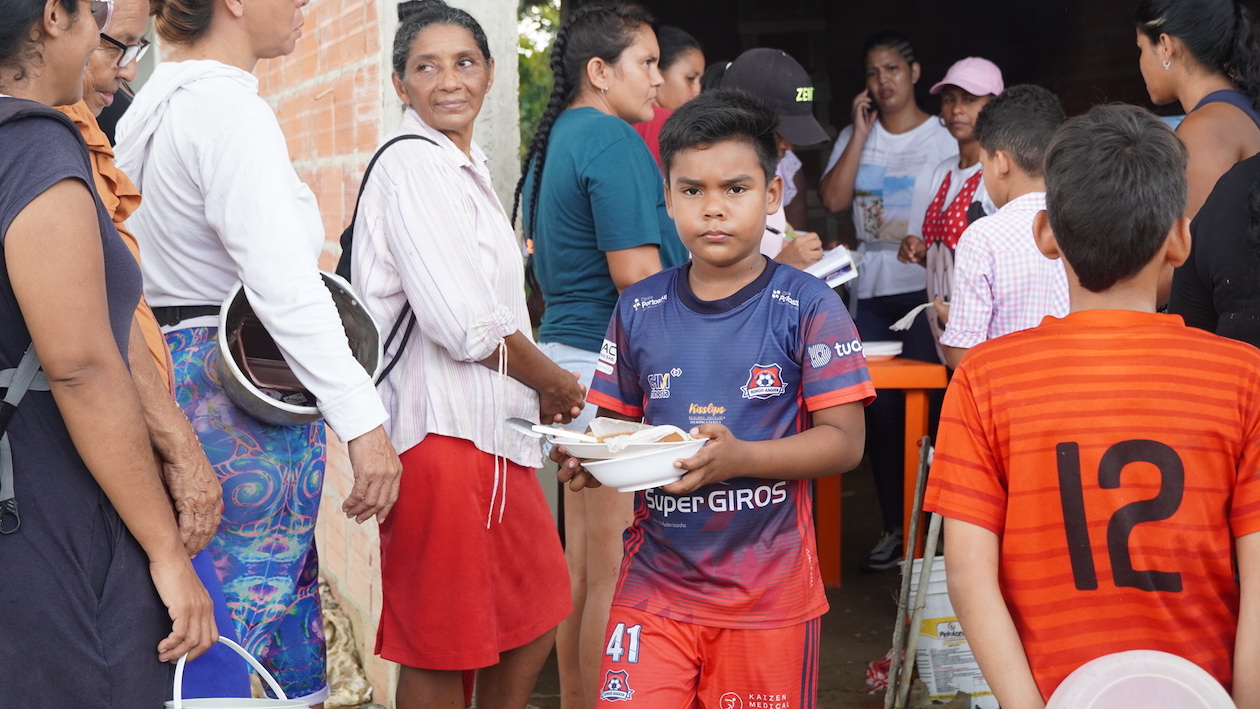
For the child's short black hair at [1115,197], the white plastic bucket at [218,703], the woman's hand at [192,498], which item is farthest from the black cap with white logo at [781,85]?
the white plastic bucket at [218,703]

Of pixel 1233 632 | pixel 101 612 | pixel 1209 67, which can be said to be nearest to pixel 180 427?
pixel 101 612

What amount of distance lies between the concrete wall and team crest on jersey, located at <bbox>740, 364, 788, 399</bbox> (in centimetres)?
173

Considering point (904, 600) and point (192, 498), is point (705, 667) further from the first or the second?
point (904, 600)

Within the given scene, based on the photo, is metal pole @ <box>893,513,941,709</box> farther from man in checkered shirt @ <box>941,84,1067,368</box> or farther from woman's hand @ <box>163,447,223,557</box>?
woman's hand @ <box>163,447,223,557</box>

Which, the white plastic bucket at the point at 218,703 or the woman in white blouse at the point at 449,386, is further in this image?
the woman in white blouse at the point at 449,386

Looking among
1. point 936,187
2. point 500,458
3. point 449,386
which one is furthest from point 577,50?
point 936,187

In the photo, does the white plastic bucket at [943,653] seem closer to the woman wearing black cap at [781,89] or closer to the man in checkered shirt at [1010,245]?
the man in checkered shirt at [1010,245]

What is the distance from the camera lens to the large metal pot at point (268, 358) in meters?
2.24

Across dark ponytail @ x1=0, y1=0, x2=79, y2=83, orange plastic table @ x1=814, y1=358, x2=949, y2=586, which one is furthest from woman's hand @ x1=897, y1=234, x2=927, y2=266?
dark ponytail @ x1=0, y1=0, x2=79, y2=83

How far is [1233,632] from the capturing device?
1736 millimetres

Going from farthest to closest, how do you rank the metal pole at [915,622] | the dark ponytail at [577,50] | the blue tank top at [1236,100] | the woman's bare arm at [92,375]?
1. the metal pole at [915,622]
2. the dark ponytail at [577,50]
3. the blue tank top at [1236,100]
4. the woman's bare arm at [92,375]

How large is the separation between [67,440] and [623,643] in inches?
43.7

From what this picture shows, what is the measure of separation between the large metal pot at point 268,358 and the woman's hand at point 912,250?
11.3ft

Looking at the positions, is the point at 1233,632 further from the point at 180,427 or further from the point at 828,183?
the point at 828,183
